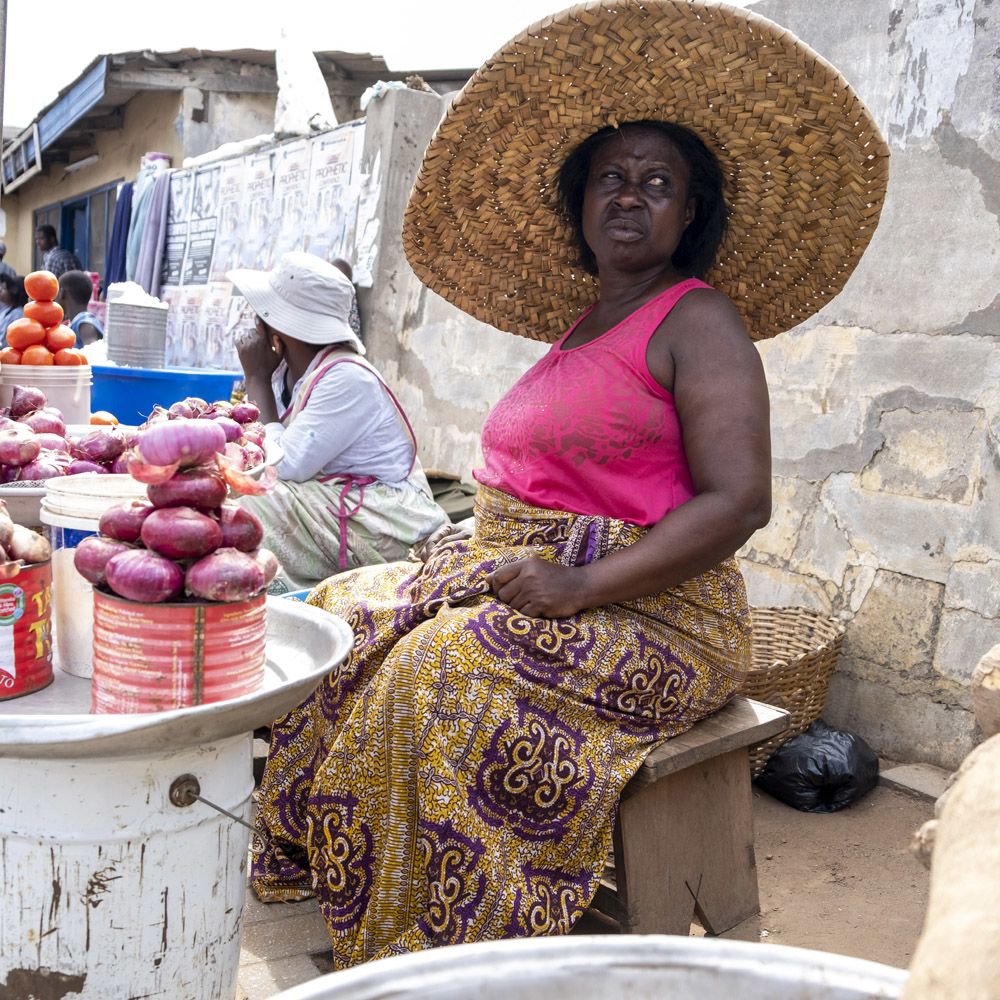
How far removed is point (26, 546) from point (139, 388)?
2854mm

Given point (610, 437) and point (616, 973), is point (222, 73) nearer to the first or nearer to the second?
point (610, 437)

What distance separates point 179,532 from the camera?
1.38 meters

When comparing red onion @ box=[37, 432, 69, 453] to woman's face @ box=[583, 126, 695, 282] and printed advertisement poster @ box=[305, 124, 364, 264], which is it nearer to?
woman's face @ box=[583, 126, 695, 282]

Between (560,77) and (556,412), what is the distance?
77 cm

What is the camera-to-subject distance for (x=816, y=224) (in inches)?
99.8

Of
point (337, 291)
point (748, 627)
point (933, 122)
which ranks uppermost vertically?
point (933, 122)

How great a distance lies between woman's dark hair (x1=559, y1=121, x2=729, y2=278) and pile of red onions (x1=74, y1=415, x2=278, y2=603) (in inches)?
57.1

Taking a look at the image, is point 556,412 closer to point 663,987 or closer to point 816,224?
point 816,224

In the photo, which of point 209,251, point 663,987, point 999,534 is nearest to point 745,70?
point 999,534

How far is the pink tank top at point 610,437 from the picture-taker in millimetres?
2238

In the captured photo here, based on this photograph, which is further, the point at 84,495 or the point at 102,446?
the point at 102,446

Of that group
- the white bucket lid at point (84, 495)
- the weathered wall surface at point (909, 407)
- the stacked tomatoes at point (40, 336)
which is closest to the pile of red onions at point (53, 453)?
the white bucket lid at point (84, 495)

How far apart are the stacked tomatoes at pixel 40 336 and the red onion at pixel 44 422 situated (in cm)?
67

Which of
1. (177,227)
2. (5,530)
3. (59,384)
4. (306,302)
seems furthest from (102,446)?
(177,227)
